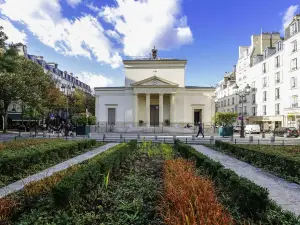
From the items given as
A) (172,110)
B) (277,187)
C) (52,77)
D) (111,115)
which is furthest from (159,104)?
(277,187)

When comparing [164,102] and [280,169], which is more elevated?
[164,102]

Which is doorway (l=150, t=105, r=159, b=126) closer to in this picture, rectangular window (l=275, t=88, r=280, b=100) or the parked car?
the parked car

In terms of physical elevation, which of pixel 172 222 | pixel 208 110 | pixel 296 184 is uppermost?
pixel 208 110

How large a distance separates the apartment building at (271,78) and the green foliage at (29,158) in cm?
3050

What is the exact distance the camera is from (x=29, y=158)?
973 cm

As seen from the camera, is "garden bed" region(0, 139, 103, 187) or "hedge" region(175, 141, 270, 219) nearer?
"hedge" region(175, 141, 270, 219)

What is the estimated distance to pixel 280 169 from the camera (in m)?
9.83

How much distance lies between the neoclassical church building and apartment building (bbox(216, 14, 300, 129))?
8.47 meters

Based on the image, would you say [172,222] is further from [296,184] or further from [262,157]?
[262,157]

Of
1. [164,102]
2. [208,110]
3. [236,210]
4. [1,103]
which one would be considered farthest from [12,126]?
[236,210]

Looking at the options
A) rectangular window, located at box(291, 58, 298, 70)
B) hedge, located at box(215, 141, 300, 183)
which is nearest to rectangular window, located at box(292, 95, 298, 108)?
rectangular window, located at box(291, 58, 298, 70)

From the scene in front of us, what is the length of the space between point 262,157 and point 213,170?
222 inches

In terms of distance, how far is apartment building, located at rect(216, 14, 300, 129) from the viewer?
131 ft

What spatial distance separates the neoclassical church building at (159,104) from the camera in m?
45.7
